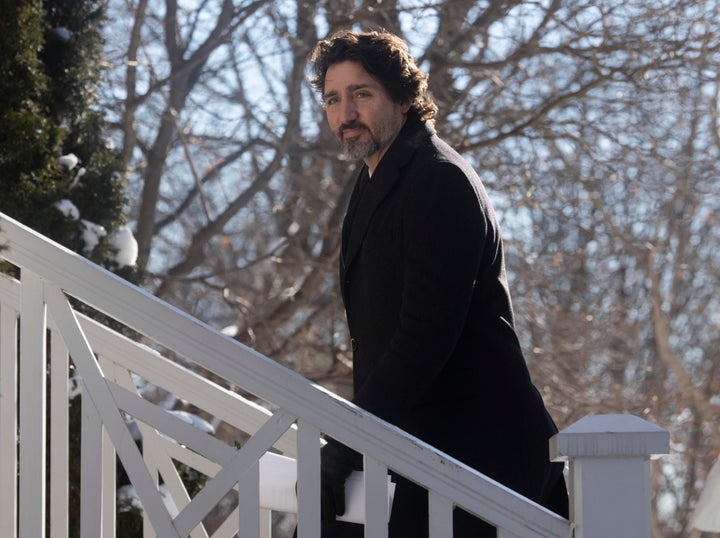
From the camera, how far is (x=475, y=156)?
325 inches

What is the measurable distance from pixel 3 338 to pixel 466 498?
122cm

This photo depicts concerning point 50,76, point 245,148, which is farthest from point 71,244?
point 245,148

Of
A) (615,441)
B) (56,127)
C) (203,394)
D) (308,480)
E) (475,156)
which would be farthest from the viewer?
(475,156)

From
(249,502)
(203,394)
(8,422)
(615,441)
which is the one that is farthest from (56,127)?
(615,441)

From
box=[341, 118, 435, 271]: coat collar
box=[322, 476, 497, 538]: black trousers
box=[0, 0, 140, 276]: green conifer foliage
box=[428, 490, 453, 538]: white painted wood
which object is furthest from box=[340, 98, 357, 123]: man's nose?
box=[0, 0, 140, 276]: green conifer foliage

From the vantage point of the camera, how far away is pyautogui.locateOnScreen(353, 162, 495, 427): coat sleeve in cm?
229

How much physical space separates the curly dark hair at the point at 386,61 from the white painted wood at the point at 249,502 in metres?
1.06

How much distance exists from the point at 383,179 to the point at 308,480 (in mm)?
806

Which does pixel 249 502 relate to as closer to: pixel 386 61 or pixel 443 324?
pixel 443 324

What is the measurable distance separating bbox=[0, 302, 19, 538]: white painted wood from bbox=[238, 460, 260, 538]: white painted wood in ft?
2.32

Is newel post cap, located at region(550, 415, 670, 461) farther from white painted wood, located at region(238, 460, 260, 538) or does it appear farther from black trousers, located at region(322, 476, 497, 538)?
white painted wood, located at region(238, 460, 260, 538)

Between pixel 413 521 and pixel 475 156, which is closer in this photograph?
pixel 413 521

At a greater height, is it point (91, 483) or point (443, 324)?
point (443, 324)

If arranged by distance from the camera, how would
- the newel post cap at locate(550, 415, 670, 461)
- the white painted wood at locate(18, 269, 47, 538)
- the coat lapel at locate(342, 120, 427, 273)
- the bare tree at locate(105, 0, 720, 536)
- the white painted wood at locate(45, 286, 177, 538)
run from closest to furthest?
the newel post cap at locate(550, 415, 670, 461), the white painted wood at locate(45, 286, 177, 538), the white painted wood at locate(18, 269, 47, 538), the coat lapel at locate(342, 120, 427, 273), the bare tree at locate(105, 0, 720, 536)
